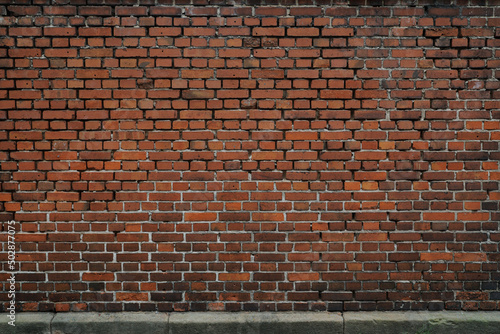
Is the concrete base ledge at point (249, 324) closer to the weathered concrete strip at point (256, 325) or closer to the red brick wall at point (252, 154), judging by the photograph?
the weathered concrete strip at point (256, 325)

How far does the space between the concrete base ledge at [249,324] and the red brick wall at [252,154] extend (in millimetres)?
105

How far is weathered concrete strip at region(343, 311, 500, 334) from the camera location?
2.98 m

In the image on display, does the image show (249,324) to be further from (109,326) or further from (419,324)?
(419,324)

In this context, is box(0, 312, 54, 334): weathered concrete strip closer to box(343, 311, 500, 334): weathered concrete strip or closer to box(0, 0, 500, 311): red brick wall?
box(0, 0, 500, 311): red brick wall

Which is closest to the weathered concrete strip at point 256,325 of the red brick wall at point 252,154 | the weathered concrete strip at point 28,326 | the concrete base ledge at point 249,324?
the concrete base ledge at point 249,324

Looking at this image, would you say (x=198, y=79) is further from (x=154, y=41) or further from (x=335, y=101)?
(x=335, y=101)

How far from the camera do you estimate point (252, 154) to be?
3.02 metres

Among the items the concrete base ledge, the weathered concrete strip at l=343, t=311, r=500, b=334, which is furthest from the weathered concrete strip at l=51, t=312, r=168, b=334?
the weathered concrete strip at l=343, t=311, r=500, b=334

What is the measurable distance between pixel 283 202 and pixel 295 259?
50 cm

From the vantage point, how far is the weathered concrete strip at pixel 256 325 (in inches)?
117

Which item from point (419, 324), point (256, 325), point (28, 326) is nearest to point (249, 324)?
point (256, 325)

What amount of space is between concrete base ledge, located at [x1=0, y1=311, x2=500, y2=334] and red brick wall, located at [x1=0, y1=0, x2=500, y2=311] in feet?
0.34

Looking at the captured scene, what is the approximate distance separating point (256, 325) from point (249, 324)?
59 millimetres

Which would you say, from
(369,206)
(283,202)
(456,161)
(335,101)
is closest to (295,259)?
(283,202)
